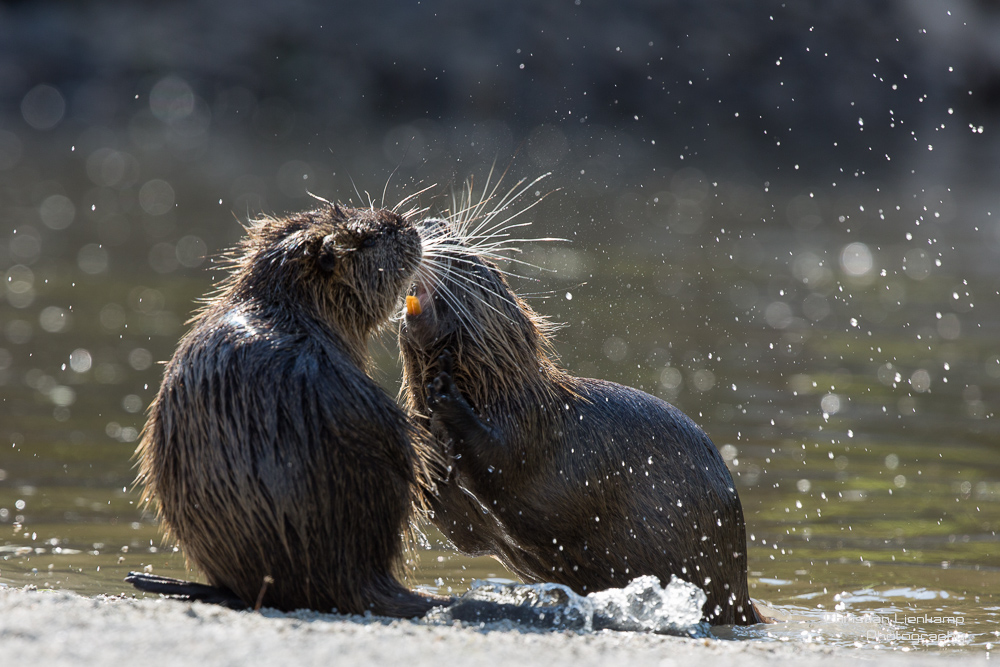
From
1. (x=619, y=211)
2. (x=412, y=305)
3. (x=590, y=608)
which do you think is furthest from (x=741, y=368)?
(x=619, y=211)

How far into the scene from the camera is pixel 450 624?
10.7 ft

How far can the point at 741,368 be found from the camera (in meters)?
9.11

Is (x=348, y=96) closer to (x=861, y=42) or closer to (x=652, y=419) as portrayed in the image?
(x=861, y=42)

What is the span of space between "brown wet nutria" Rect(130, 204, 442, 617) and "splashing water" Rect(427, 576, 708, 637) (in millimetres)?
144

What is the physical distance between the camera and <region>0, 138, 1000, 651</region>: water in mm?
5023

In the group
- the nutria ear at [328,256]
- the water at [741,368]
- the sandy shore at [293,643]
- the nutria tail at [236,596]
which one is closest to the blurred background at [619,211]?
the water at [741,368]

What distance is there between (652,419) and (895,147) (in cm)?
2709

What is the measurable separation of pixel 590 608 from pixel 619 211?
14867mm

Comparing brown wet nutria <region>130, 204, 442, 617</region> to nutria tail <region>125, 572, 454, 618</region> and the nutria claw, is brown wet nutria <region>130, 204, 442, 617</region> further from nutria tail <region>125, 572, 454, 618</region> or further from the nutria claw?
the nutria claw

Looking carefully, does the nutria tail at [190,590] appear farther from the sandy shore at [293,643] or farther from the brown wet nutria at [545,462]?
the brown wet nutria at [545,462]

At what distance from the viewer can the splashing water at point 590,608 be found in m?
3.35

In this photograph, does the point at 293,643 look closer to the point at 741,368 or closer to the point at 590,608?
the point at 590,608

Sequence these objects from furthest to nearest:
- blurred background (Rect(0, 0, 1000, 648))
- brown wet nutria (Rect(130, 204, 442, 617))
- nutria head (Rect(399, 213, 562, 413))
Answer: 1. blurred background (Rect(0, 0, 1000, 648))
2. nutria head (Rect(399, 213, 562, 413))
3. brown wet nutria (Rect(130, 204, 442, 617))

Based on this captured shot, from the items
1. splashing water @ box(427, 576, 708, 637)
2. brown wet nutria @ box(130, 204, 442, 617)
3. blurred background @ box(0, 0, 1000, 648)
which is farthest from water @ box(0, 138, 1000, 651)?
brown wet nutria @ box(130, 204, 442, 617)
